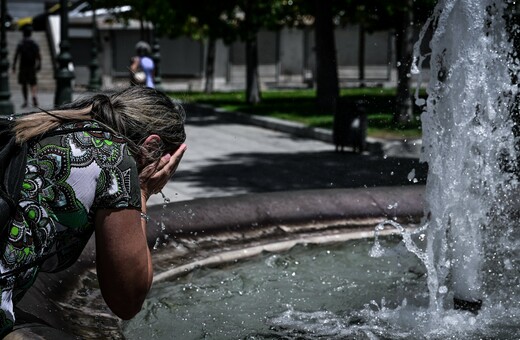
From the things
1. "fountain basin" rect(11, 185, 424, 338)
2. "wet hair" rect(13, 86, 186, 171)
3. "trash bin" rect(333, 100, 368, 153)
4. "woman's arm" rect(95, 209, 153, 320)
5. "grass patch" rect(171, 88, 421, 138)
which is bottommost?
"grass patch" rect(171, 88, 421, 138)

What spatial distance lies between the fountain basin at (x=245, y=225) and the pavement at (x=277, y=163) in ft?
6.88

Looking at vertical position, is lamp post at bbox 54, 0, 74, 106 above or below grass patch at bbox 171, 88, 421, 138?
above

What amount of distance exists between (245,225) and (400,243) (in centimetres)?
95

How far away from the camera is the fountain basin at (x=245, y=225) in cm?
462

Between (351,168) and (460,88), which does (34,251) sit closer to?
(460,88)

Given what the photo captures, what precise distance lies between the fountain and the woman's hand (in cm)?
155

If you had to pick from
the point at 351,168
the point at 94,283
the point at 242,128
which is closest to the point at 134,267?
the point at 94,283

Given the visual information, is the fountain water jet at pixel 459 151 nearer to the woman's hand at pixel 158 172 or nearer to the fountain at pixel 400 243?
the fountain at pixel 400 243

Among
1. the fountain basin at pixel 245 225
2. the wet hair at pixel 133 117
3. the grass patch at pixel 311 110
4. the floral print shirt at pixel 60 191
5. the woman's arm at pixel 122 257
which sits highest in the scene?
the wet hair at pixel 133 117

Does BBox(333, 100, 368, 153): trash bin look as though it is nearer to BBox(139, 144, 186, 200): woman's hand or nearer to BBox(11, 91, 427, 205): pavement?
BBox(11, 91, 427, 205): pavement

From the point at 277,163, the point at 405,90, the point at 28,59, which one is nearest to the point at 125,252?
the point at 277,163

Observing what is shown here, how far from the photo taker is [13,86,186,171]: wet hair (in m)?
2.57

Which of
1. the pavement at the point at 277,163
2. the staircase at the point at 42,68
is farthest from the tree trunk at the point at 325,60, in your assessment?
the staircase at the point at 42,68

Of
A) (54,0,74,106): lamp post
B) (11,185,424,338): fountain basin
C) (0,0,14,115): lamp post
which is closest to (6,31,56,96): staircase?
(0,0,14,115): lamp post
